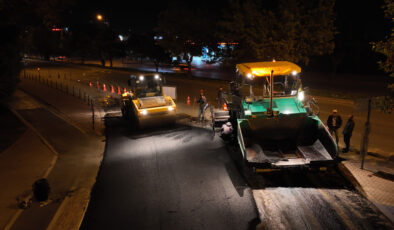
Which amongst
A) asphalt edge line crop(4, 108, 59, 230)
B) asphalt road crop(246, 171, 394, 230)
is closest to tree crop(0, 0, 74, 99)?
asphalt edge line crop(4, 108, 59, 230)

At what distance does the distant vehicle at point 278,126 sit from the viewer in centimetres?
922

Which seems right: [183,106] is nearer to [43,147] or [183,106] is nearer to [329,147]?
[43,147]

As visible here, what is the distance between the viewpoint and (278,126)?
1022cm

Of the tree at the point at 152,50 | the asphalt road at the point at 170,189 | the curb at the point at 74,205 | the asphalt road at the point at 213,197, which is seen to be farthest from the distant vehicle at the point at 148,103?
the tree at the point at 152,50

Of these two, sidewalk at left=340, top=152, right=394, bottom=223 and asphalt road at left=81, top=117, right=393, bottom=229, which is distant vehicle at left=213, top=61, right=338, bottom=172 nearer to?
asphalt road at left=81, top=117, right=393, bottom=229

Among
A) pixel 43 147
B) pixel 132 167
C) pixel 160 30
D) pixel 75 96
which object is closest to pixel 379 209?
pixel 132 167

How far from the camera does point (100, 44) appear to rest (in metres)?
69.6

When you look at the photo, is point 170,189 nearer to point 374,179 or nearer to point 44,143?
point 374,179

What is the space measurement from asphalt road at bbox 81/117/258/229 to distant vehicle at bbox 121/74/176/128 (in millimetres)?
1500

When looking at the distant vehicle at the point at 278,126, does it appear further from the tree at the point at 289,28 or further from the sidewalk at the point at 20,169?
the tree at the point at 289,28

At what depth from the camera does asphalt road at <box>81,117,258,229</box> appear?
7243 millimetres

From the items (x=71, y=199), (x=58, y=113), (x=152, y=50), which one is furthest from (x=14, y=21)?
(x=152, y=50)

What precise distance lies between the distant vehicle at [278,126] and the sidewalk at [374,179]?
3.41 ft

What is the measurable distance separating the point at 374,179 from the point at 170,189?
5728 mm
